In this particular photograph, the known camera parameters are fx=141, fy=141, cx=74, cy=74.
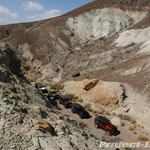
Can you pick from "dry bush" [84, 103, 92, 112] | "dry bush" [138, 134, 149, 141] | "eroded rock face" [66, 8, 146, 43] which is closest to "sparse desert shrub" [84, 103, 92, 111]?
"dry bush" [84, 103, 92, 112]

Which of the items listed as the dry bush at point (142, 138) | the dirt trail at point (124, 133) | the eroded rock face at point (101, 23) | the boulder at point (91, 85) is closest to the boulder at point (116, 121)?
the dirt trail at point (124, 133)

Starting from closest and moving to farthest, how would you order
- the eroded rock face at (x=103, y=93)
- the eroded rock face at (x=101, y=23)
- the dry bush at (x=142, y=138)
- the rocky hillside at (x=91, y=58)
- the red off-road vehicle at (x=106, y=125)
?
the dry bush at (x=142, y=138) < the red off-road vehicle at (x=106, y=125) < the rocky hillside at (x=91, y=58) < the eroded rock face at (x=103, y=93) < the eroded rock face at (x=101, y=23)

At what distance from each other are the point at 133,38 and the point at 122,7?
27808 mm

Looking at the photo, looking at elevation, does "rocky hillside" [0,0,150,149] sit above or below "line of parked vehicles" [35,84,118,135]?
above

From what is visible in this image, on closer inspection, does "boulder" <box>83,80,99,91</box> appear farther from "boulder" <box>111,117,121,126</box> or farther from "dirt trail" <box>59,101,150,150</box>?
"boulder" <box>111,117,121,126</box>

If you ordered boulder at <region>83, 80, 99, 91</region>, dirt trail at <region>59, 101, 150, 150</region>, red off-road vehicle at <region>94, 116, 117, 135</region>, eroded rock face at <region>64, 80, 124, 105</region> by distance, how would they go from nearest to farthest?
dirt trail at <region>59, 101, 150, 150</region>
red off-road vehicle at <region>94, 116, 117, 135</region>
eroded rock face at <region>64, 80, 124, 105</region>
boulder at <region>83, 80, 99, 91</region>

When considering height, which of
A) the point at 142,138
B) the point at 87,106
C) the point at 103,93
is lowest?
the point at 142,138

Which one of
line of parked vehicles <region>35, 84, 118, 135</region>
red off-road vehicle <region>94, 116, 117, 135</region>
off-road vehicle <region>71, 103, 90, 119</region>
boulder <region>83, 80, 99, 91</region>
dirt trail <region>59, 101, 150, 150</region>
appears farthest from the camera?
boulder <region>83, 80, 99, 91</region>

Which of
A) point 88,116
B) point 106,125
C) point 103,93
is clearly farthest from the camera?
point 103,93

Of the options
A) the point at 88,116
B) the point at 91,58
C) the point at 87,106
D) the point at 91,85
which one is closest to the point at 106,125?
the point at 88,116

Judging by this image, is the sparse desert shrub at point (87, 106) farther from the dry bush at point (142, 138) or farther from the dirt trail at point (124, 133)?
the dry bush at point (142, 138)

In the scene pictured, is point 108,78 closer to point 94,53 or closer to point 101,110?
point 101,110

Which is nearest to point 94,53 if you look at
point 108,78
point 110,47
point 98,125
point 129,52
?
point 110,47

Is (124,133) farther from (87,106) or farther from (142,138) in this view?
(87,106)
